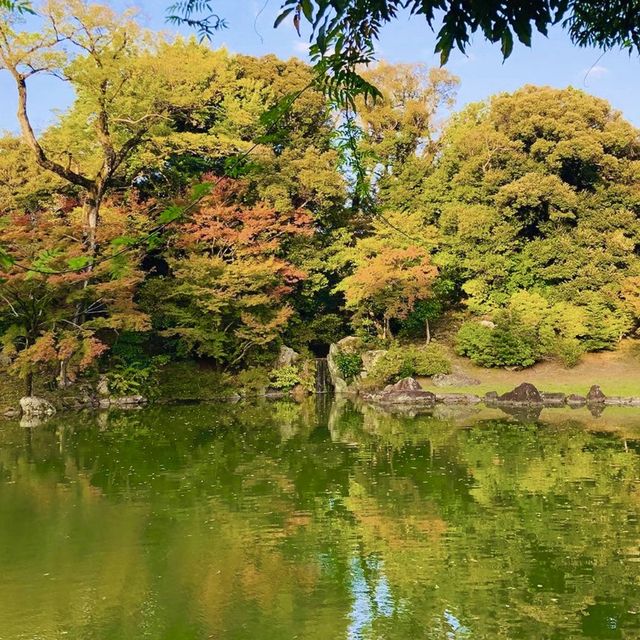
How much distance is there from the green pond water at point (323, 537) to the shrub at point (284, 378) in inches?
299

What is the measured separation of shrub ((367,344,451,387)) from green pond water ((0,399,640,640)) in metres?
6.82

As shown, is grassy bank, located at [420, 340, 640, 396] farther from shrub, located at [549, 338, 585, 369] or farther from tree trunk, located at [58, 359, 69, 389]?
tree trunk, located at [58, 359, 69, 389]

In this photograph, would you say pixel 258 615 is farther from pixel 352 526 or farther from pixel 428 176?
pixel 428 176

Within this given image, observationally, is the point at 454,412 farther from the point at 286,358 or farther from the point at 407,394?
the point at 286,358

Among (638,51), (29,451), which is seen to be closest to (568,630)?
(638,51)

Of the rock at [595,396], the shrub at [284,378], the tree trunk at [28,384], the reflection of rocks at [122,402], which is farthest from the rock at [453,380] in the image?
the tree trunk at [28,384]

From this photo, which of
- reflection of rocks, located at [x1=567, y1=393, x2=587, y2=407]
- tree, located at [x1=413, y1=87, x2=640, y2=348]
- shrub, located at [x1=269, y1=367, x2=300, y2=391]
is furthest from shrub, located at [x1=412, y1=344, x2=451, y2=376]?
reflection of rocks, located at [x1=567, y1=393, x2=587, y2=407]

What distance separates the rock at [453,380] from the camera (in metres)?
17.2

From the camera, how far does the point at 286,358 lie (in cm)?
1903

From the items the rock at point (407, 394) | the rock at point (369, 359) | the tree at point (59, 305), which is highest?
the tree at point (59, 305)

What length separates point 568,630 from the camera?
388cm

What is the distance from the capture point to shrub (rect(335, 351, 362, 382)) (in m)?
18.9

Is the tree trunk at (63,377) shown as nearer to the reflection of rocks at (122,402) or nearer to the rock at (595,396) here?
the reflection of rocks at (122,402)

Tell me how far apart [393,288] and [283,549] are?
1377 centimetres
